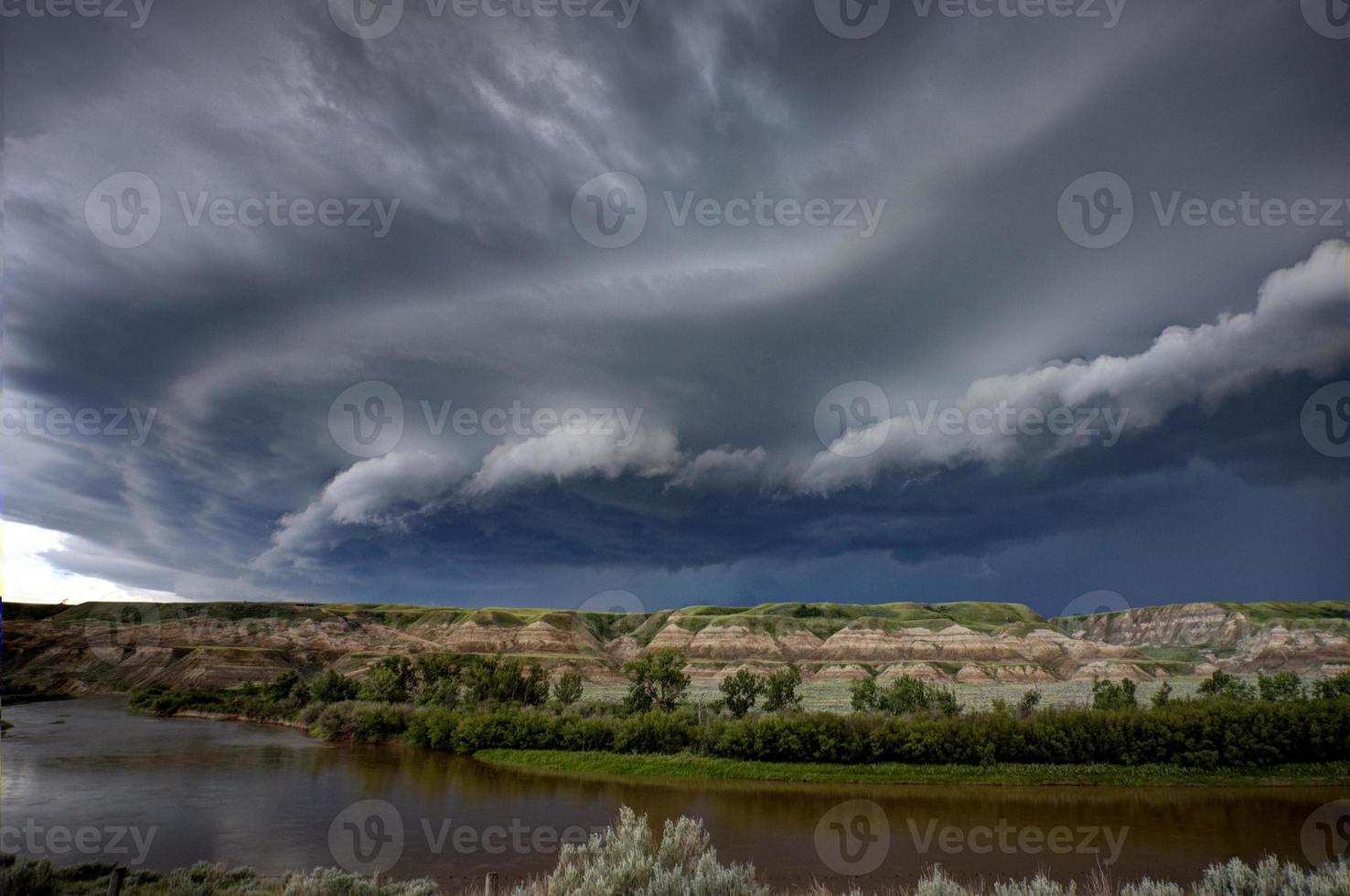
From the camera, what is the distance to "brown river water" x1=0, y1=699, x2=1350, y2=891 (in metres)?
19.8

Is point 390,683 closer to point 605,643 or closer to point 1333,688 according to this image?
point 1333,688

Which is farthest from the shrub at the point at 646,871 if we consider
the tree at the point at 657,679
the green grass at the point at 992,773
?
the tree at the point at 657,679

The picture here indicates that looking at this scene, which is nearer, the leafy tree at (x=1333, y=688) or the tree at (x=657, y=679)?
the tree at (x=657, y=679)

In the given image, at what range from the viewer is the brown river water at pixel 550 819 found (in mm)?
19812

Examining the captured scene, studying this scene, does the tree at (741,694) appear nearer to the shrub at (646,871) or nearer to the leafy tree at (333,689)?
the shrub at (646,871)

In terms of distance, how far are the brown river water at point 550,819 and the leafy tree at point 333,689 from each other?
20.0m

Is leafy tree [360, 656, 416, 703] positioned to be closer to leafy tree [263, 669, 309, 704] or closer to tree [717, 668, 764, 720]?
leafy tree [263, 669, 309, 704]

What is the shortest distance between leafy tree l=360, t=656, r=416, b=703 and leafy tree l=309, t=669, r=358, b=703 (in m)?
1.08

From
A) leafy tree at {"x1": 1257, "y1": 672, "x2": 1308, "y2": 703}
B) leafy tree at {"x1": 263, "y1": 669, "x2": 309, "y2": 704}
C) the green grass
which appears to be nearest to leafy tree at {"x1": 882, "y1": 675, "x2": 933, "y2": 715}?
the green grass

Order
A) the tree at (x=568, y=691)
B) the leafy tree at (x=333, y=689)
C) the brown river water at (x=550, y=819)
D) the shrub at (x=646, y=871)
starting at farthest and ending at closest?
the leafy tree at (x=333, y=689) < the tree at (x=568, y=691) < the brown river water at (x=550, y=819) < the shrub at (x=646, y=871)

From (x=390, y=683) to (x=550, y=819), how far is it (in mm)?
35787

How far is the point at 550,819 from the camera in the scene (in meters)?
25.4

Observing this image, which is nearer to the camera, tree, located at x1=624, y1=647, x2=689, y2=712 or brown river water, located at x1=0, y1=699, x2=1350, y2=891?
brown river water, located at x1=0, y1=699, x2=1350, y2=891

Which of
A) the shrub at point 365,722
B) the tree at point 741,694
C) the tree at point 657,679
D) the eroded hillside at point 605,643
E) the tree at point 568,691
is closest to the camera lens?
the tree at point 741,694
